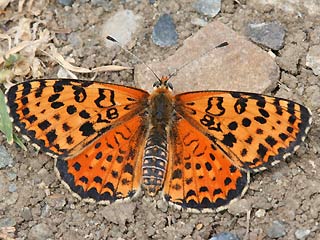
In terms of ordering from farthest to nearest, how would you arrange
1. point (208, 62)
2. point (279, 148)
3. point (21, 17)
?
1. point (21, 17)
2. point (208, 62)
3. point (279, 148)

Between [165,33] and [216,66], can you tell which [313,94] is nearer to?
[216,66]

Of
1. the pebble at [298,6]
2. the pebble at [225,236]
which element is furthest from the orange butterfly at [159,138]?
the pebble at [298,6]

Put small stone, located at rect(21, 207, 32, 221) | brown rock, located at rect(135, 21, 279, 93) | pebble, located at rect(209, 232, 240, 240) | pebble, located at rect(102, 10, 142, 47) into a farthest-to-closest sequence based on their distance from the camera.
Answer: pebble, located at rect(102, 10, 142, 47) < brown rock, located at rect(135, 21, 279, 93) < small stone, located at rect(21, 207, 32, 221) < pebble, located at rect(209, 232, 240, 240)

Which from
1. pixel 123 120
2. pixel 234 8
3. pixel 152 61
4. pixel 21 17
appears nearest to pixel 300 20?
pixel 234 8

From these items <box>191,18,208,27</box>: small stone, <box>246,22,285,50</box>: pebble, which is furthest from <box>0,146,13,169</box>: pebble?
<box>246,22,285,50</box>: pebble

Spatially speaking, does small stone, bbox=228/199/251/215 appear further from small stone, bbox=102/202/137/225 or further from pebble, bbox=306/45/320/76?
pebble, bbox=306/45/320/76

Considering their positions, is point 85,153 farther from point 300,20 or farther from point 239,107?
point 300,20

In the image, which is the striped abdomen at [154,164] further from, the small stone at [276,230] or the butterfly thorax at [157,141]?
the small stone at [276,230]
